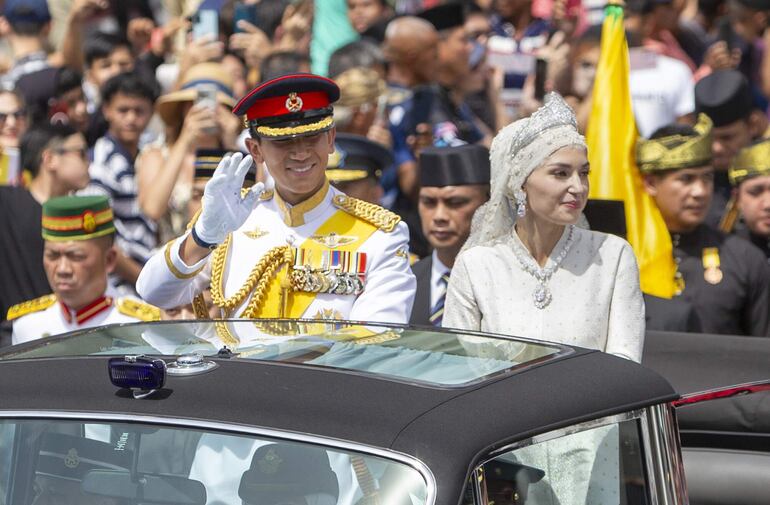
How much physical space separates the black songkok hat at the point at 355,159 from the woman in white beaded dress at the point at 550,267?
2.31 metres

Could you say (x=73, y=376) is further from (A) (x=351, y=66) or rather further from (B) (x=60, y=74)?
(B) (x=60, y=74)

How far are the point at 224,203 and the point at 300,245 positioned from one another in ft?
1.30

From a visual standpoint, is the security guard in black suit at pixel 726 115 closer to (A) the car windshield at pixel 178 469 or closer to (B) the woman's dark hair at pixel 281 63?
(B) the woman's dark hair at pixel 281 63

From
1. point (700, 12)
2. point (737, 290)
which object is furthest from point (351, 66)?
point (700, 12)

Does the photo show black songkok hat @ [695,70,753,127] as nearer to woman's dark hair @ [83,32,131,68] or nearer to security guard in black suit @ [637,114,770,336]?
security guard in black suit @ [637,114,770,336]

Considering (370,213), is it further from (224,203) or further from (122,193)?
(122,193)

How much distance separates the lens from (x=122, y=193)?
27.2 ft

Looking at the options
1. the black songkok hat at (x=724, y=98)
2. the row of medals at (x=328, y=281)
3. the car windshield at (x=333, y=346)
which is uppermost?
the black songkok hat at (x=724, y=98)

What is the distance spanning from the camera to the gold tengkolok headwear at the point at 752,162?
7055 millimetres

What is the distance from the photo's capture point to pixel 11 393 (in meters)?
3.00

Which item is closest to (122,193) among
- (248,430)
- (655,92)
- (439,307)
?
(439,307)

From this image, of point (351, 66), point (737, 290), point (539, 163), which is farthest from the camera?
point (351, 66)

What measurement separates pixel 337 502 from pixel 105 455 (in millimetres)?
544

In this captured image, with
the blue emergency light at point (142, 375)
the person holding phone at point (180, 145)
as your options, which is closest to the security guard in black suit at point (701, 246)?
the person holding phone at point (180, 145)
